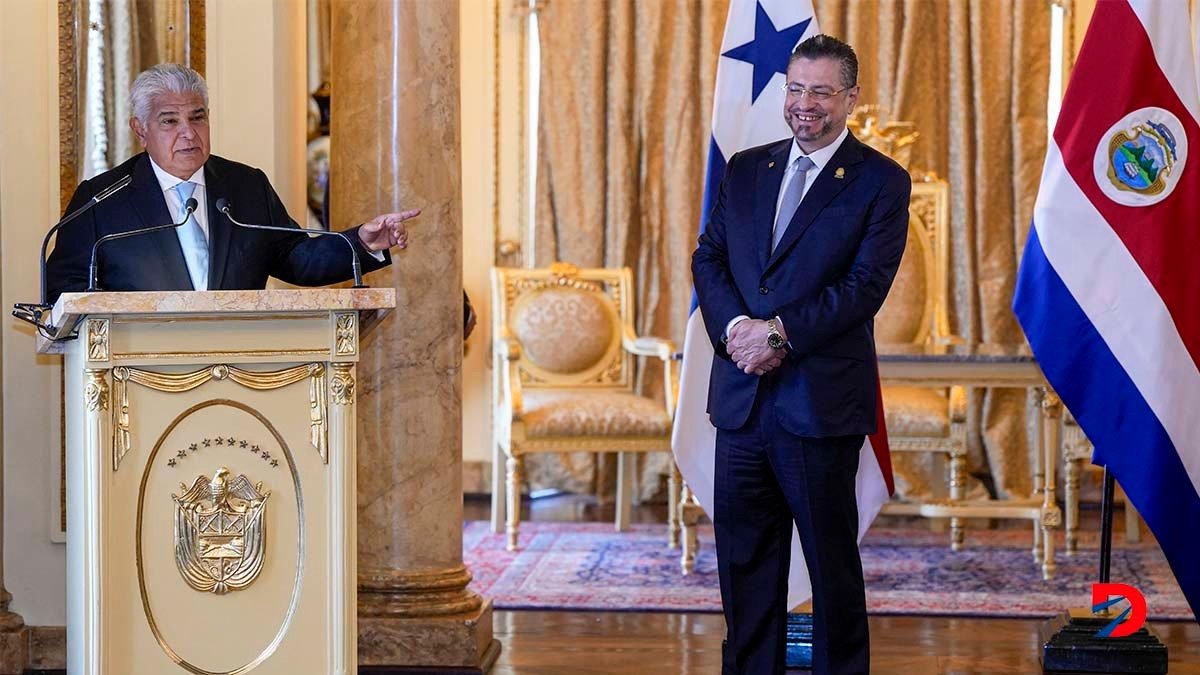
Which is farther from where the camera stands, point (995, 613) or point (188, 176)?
point (995, 613)

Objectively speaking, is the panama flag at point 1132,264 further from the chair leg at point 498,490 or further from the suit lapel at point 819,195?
the chair leg at point 498,490

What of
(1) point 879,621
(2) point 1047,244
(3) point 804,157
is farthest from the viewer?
(1) point 879,621

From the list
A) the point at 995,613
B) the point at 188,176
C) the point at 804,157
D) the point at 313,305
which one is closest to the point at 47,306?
the point at 188,176

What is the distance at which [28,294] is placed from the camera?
3.80 m

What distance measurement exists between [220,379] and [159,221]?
0.47 meters

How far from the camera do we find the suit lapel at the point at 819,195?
125 inches

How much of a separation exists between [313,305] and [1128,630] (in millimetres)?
2397

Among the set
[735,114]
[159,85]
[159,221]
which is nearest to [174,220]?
[159,221]

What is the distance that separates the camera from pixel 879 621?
177 inches

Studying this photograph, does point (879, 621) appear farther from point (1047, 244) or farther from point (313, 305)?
point (313, 305)

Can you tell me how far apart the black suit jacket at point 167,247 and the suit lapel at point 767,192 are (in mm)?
819

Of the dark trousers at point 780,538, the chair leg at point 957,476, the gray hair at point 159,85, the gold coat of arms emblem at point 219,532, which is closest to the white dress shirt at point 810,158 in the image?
the dark trousers at point 780,538

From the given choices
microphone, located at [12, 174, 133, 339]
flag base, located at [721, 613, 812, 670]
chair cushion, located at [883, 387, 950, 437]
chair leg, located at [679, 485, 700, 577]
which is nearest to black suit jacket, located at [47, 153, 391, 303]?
microphone, located at [12, 174, 133, 339]

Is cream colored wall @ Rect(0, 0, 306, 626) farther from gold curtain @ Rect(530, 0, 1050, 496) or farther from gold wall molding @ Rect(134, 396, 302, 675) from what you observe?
gold curtain @ Rect(530, 0, 1050, 496)
